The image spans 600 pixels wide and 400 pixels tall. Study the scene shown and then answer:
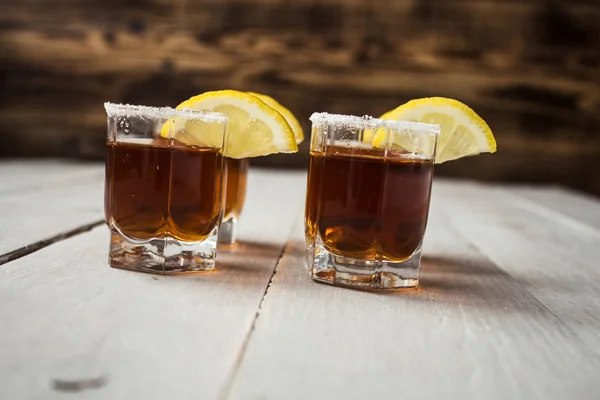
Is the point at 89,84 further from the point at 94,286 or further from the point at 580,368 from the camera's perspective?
the point at 580,368

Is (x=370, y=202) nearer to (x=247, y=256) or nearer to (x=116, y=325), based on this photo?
(x=247, y=256)

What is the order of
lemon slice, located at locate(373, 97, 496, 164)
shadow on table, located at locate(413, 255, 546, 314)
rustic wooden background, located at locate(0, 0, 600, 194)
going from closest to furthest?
shadow on table, located at locate(413, 255, 546, 314) < lemon slice, located at locate(373, 97, 496, 164) < rustic wooden background, located at locate(0, 0, 600, 194)

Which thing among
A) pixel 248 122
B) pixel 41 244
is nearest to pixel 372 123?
pixel 248 122

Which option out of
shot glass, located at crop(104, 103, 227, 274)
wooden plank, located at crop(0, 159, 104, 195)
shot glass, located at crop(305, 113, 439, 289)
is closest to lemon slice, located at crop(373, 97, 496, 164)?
shot glass, located at crop(305, 113, 439, 289)

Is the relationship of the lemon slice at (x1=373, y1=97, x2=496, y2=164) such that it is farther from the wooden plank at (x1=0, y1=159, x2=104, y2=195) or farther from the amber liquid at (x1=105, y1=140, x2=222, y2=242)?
the wooden plank at (x1=0, y1=159, x2=104, y2=195)

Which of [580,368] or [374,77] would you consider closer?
[580,368]

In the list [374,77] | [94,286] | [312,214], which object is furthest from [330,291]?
[374,77]

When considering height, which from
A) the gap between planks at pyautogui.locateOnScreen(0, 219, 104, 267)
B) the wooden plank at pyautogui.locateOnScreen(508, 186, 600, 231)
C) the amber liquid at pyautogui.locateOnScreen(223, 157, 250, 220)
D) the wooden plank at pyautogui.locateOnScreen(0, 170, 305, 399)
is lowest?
the gap between planks at pyautogui.locateOnScreen(0, 219, 104, 267)
